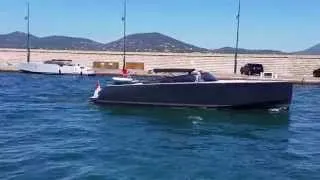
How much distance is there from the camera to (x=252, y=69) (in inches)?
3007

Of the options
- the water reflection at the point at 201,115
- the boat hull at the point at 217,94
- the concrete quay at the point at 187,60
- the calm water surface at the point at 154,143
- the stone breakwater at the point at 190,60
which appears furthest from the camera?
the stone breakwater at the point at 190,60

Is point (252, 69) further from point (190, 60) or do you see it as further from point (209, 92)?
point (209, 92)

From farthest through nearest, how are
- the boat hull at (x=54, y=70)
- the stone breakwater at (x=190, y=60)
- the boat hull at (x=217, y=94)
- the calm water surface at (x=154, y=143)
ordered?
the stone breakwater at (x=190, y=60), the boat hull at (x=54, y=70), the boat hull at (x=217, y=94), the calm water surface at (x=154, y=143)

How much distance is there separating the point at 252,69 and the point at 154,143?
188 ft

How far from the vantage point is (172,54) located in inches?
3396

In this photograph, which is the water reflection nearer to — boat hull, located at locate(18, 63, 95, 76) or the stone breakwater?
boat hull, located at locate(18, 63, 95, 76)

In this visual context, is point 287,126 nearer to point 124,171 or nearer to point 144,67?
point 124,171

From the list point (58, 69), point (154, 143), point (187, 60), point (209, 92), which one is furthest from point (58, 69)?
point (154, 143)

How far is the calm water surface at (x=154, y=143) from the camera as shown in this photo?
1560 cm

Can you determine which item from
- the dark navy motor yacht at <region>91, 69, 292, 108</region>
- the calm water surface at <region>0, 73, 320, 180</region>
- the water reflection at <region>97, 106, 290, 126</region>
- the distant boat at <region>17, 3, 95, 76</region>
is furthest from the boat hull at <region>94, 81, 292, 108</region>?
the distant boat at <region>17, 3, 95, 76</region>

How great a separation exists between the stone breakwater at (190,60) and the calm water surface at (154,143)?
162 ft

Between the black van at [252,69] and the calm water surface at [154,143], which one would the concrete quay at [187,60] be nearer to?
the black van at [252,69]

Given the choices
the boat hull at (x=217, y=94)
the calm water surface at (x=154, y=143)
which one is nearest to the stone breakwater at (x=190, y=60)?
the boat hull at (x=217, y=94)

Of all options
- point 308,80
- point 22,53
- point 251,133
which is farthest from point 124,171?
point 22,53
